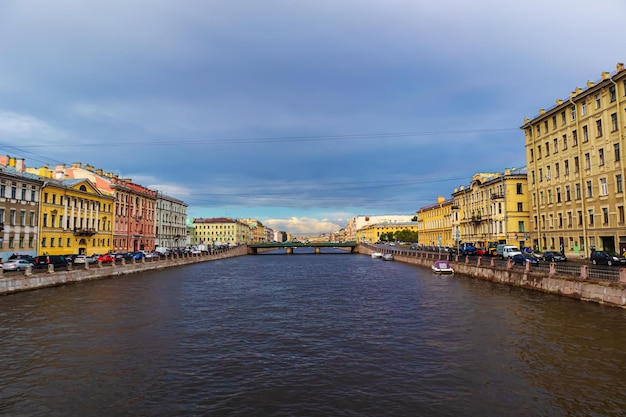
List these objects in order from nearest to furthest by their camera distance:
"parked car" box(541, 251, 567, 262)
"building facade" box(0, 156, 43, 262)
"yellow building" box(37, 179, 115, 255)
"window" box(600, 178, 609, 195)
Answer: "parked car" box(541, 251, 567, 262) < "window" box(600, 178, 609, 195) < "building facade" box(0, 156, 43, 262) < "yellow building" box(37, 179, 115, 255)

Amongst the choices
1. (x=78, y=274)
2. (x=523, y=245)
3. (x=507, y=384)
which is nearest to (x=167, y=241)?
(x=78, y=274)

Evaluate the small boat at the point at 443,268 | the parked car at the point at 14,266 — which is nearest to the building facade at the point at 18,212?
the parked car at the point at 14,266

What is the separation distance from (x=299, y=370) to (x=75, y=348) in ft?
35.4

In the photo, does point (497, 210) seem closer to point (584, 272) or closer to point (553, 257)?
point (553, 257)

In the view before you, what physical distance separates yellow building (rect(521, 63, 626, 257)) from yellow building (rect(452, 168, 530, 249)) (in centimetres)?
745

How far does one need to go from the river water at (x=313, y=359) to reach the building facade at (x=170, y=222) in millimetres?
83689

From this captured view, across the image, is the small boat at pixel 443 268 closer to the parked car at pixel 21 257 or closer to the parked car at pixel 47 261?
the parked car at pixel 47 261

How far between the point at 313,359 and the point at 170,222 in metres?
113

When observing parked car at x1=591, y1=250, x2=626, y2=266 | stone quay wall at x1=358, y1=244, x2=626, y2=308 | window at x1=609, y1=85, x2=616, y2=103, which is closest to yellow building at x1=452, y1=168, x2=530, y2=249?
stone quay wall at x1=358, y1=244, x2=626, y2=308

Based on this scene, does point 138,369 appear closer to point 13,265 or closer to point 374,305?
point 374,305

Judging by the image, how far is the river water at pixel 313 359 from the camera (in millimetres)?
12125

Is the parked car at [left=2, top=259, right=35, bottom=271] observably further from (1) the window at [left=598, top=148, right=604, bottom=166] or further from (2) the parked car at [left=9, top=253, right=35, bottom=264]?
(1) the window at [left=598, top=148, right=604, bottom=166]

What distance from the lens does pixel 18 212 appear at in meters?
56.7

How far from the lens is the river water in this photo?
12.1m
